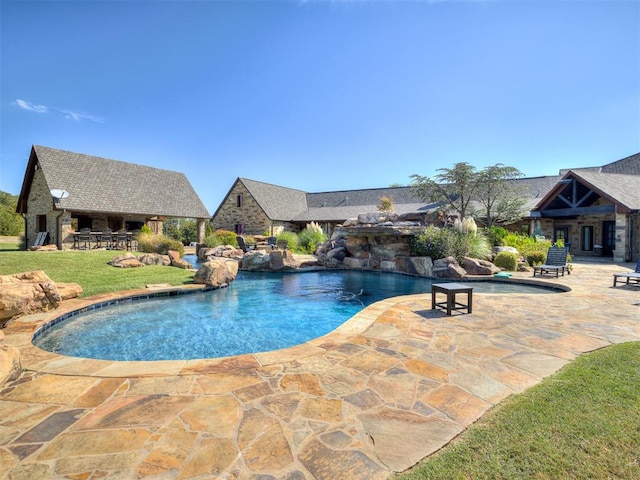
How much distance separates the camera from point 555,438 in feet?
5.99

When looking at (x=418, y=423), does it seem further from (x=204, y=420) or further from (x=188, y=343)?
(x=188, y=343)

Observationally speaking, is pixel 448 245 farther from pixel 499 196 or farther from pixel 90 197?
pixel 90 197

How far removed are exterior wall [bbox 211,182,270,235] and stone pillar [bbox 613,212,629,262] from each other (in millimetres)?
21010

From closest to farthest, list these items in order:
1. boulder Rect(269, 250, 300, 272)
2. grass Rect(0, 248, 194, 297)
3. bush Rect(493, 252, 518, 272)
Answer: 1. grass Rect(0, 248, 194, 297)
2. bush Rect(493, 252, 518, 272)
3. boulder Rect(269, 250, 300, 272)

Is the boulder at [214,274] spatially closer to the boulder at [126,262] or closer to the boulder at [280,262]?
the boulder at [280,262]

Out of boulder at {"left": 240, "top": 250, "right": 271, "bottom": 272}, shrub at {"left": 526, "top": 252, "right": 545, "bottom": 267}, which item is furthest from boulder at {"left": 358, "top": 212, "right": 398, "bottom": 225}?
shrub at {"left": 526, "top": 252, "right": 545, "bottom": 267}

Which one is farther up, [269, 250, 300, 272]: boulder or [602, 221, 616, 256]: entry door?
[602, 221, 616, 256]: entry door

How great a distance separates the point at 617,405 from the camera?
214 centimetres

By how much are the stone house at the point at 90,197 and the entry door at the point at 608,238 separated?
25.3 meters

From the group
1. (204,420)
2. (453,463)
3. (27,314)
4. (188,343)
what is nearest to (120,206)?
(27,314)

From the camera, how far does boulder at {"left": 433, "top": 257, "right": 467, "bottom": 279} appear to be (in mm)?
9594

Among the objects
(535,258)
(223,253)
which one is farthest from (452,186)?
(223,253)

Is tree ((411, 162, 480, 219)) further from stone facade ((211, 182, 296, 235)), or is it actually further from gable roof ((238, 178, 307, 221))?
stone facade ((211, 182, 296, 235))

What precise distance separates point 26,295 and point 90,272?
463 centimetres
